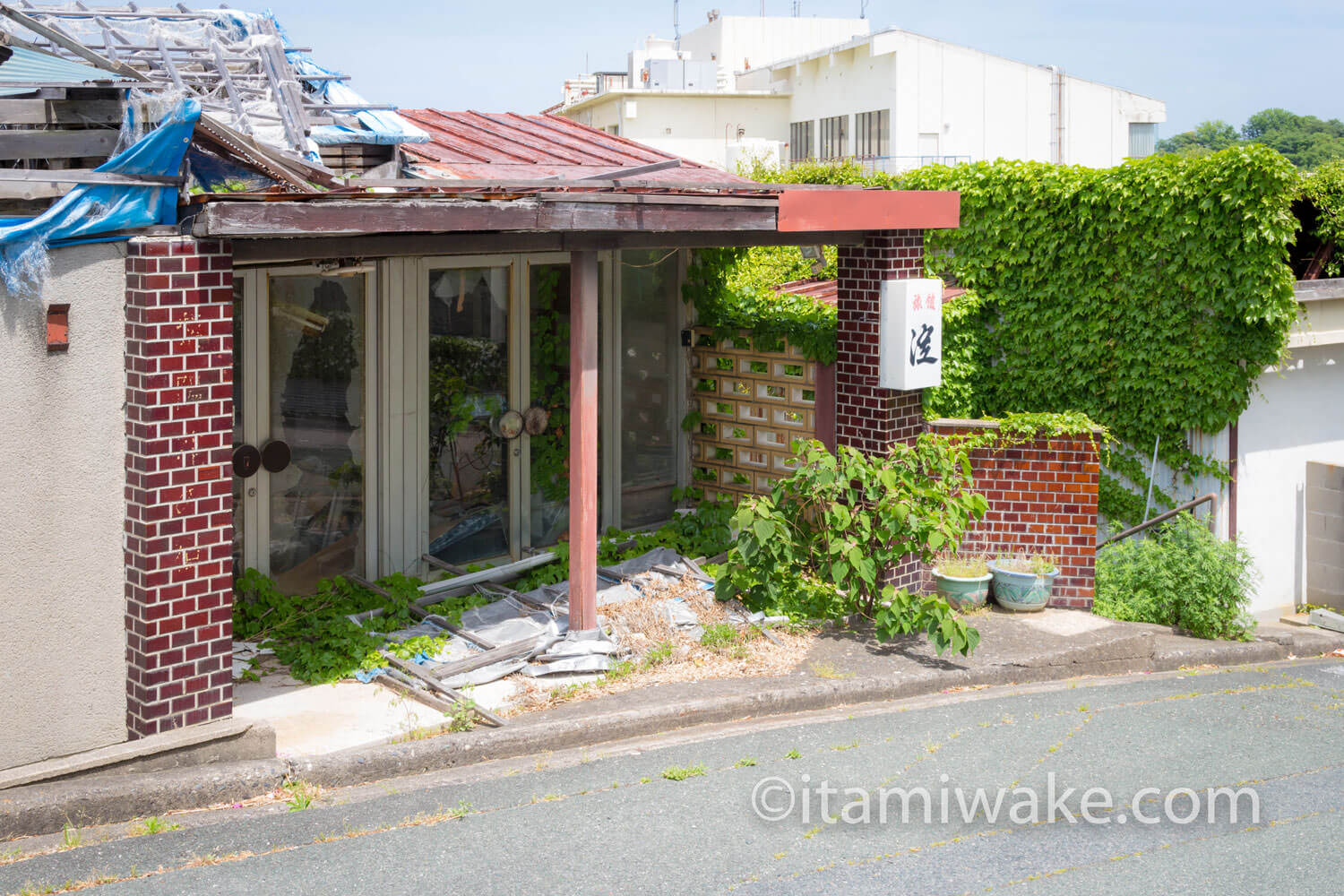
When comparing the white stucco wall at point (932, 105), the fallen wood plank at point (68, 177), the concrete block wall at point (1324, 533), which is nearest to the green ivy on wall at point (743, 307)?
the concrete block wall at point (1324, 533)

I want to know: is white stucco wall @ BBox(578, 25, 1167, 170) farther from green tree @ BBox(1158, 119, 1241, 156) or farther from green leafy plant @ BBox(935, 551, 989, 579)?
green leafy plant @ BBox(935, 551, 989, 579)

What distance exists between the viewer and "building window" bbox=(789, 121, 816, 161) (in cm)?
4488

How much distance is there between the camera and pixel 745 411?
10.8m

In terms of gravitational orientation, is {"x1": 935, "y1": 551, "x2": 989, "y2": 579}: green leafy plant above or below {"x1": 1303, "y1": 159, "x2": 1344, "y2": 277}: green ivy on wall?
below

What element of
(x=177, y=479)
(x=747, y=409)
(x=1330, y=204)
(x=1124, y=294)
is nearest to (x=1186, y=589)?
(x=1124, y=294)

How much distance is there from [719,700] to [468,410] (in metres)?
3.39

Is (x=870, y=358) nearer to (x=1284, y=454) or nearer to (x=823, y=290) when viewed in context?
(x=823, y=290)

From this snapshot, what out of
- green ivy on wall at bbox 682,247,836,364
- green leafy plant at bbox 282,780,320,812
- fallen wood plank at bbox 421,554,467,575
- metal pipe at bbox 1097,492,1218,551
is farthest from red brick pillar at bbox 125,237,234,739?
metal pipe at bbox 1097,492,1218,551

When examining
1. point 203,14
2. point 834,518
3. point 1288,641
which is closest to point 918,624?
point 834,518

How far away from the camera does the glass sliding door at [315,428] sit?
8219mm

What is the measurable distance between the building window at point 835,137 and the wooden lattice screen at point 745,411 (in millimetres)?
32452

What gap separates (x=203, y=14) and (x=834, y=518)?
5404 millimetres

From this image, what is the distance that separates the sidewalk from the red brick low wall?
0.46m

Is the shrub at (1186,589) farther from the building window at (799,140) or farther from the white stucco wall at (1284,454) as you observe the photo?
the building window at (799,140)
